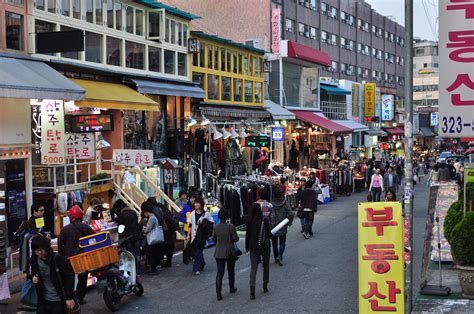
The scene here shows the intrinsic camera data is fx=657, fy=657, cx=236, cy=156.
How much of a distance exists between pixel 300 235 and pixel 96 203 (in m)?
6.68

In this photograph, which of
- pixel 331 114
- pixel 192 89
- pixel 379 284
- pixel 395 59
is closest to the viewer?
pixel 379 284

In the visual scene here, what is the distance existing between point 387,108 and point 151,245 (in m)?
46.4

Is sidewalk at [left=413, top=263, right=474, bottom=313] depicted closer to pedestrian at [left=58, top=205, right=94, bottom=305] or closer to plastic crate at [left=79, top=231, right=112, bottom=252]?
plastic crate at [left=79, top=231, right=112, bottom=252]

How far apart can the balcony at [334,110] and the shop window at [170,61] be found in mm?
20596

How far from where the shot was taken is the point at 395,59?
7381 cm

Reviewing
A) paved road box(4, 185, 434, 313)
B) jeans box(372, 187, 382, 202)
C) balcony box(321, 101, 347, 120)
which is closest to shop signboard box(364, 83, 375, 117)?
balcony box(321, 101, 347, 120)

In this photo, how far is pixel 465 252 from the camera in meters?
10.3

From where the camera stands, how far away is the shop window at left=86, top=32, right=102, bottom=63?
18.4 m

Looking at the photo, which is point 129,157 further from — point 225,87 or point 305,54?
point 305,54

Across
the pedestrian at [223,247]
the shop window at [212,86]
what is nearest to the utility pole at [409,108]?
the pedestrian at [223,247]

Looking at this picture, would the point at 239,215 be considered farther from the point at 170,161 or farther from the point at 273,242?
the point at 273,242

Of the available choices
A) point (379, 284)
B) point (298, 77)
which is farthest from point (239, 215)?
point (298, 77)

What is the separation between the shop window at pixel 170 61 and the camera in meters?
22.8

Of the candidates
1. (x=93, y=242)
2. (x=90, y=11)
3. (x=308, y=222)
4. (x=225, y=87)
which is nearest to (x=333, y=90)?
(x=225, y=87)
